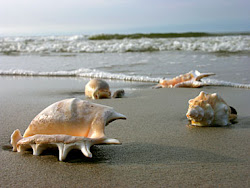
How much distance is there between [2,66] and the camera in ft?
31.1

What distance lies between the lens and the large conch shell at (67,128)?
6.79 feet

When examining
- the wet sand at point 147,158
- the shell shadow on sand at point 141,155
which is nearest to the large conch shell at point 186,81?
the wet sand at point 147,158

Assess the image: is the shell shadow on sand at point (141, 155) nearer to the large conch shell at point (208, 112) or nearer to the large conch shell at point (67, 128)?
the large conch shell at point (67, 128)

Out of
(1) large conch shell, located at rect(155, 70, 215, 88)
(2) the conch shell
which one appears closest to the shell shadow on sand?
(2) the conch shell

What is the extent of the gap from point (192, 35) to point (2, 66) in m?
15.9

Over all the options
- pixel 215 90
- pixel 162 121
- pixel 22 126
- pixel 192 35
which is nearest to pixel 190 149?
pixel 162 121

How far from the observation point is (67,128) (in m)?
2.24

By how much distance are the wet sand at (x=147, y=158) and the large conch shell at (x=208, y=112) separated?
0.10 metres

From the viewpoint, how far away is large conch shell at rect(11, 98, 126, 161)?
207 centimetres

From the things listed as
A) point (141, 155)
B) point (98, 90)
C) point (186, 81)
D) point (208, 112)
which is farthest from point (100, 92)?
point (141, 155)

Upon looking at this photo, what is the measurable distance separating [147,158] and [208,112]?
1134 mm

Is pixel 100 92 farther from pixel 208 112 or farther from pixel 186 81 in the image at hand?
pixel 208 112

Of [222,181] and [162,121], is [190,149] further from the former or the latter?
[162,121]

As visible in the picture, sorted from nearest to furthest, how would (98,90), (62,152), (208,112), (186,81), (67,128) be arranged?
(62,152), (67,128), (208,112), (98,90), (186,81)
